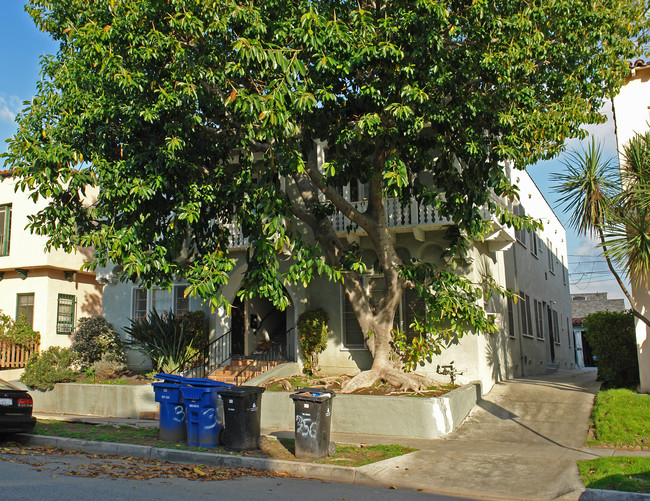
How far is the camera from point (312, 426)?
9594 mm

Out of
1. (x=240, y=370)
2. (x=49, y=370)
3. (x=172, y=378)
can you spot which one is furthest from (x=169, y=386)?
(x=49, y=370)

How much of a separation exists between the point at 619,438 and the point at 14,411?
35.7 ft

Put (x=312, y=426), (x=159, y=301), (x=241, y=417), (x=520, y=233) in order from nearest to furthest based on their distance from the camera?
(x=312, y=426), (x=241, y=417), (x=159, y=301), (x=520, y=233)

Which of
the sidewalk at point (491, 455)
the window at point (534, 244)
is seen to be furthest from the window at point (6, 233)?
the window at point (534, 244)

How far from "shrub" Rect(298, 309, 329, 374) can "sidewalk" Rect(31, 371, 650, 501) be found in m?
3.57

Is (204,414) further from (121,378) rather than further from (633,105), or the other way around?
(633,105)

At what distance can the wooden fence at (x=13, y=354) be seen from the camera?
19.7 metres

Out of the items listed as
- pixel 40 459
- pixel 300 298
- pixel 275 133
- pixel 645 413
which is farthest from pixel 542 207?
pixel 40 459

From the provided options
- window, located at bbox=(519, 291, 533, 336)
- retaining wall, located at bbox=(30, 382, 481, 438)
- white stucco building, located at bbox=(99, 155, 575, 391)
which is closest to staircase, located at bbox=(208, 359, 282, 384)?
white stucco building, located at bbox=(99, 155, 575, 391)

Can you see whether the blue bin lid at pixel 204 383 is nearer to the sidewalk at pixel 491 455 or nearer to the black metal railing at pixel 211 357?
the sidewalk at pixel 491 455

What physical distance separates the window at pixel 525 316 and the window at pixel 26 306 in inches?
659

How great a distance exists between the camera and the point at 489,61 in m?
10.6

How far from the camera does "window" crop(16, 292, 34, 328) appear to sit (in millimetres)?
21125

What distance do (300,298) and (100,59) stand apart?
802cm
